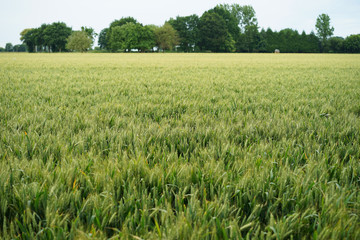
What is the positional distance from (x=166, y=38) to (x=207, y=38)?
13.1 metres

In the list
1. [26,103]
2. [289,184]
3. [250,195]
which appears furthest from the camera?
[26,103]

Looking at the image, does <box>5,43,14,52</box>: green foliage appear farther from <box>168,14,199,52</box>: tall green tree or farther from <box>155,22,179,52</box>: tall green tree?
<box>155,22,179,52</box>: tall green tree

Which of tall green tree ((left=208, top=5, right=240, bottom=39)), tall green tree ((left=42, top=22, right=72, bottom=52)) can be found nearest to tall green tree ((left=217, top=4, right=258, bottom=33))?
tall green tree ((left=208, top=5, right=240, bottom=39))

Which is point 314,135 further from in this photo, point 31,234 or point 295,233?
point 31,234

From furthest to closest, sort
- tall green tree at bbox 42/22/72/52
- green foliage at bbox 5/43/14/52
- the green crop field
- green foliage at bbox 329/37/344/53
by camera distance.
Answer: green foliage at bbox 5/43/14/52 → tall green tree at bbox 42/22/72/52 → green foliage at bbox 329/37/344/53 → the green crop field

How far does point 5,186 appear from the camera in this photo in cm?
117

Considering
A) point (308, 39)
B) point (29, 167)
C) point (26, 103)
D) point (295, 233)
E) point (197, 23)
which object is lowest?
point (295, 233)

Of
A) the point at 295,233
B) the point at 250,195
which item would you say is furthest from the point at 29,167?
the point at 295,233

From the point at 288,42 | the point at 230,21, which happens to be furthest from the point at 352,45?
the point at 230,21

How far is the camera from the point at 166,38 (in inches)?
2692

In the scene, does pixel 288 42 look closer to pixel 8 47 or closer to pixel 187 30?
pixel 187 30

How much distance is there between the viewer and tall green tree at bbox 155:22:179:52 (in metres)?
68.4

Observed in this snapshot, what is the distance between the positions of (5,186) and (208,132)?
1508mm

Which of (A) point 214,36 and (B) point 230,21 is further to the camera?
(B) point 230,21
